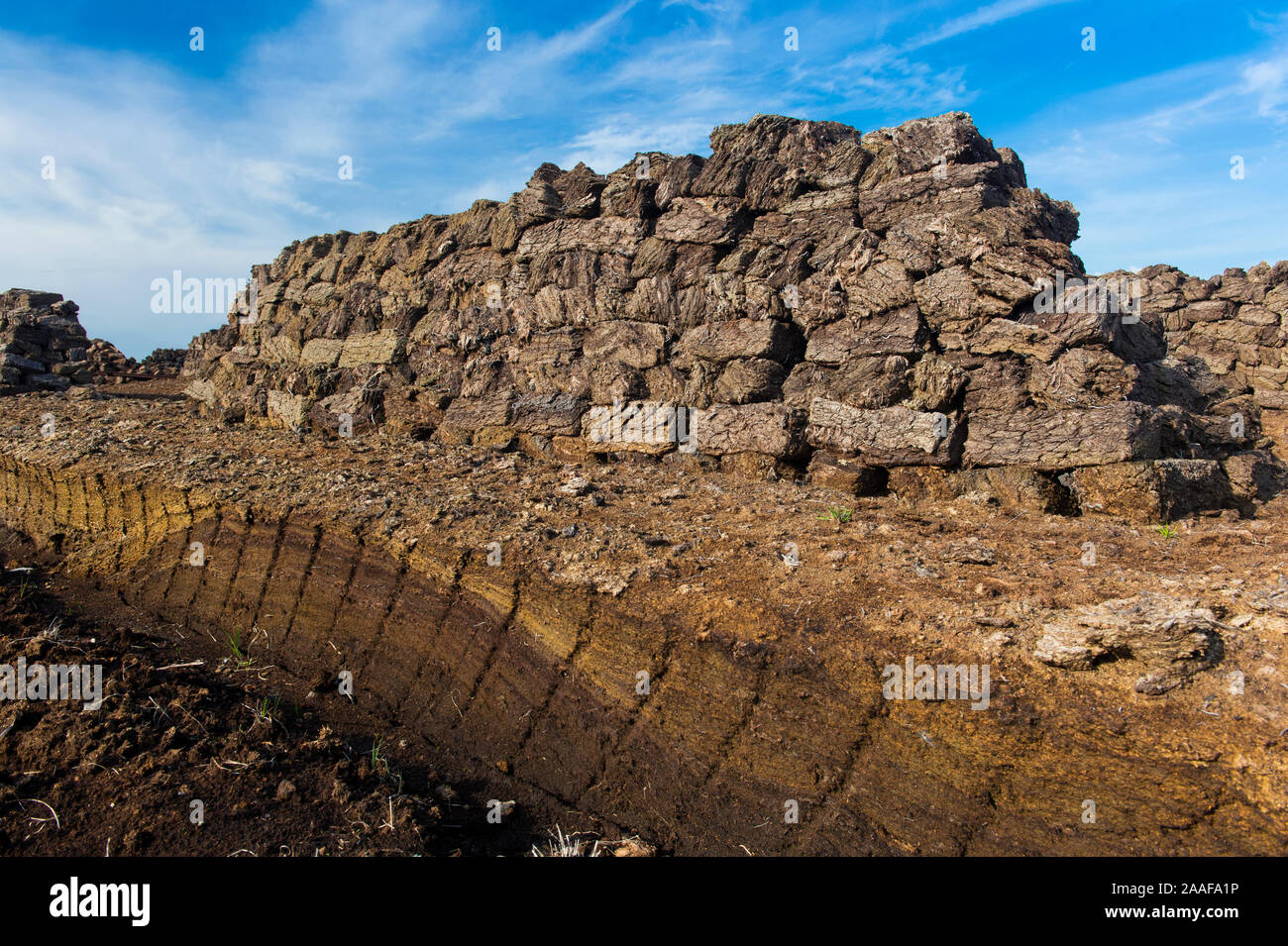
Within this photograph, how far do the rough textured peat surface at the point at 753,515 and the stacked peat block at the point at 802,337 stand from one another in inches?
1.6

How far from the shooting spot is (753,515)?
20.9 ft

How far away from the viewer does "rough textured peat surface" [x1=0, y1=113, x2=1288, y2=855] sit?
12.9 ft

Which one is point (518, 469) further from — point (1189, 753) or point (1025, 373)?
point (1189, 753)

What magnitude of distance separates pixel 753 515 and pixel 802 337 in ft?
8.98

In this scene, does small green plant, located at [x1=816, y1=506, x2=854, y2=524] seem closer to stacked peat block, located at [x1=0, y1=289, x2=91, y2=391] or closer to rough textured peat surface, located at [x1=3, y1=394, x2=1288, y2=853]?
rough textured peat surface, located at [x1=3, y1=394, x2=1288, y2=853]

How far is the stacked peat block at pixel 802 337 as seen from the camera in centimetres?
668

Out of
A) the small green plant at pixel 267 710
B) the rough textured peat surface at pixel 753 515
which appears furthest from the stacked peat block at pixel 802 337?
the small green plant at pixel 267 710

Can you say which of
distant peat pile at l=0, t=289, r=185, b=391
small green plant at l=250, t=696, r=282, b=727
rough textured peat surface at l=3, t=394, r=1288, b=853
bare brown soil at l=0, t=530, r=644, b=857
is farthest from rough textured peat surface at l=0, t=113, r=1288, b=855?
distant peat pile at l=0, t=289, r=185, b=391

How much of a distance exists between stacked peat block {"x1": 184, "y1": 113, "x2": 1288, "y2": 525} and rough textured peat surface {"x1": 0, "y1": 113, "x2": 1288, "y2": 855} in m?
0.04

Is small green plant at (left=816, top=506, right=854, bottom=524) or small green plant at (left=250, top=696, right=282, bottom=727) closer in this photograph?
small green plant at (left=250, top=696, right=282, bottom=727)

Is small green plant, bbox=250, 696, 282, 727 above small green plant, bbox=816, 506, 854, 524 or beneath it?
beneath

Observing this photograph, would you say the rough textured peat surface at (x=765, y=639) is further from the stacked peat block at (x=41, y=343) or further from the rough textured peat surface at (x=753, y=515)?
the stacked peat block at (x=41, y=343)

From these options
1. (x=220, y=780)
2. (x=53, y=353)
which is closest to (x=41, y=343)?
(x=53, y=353)

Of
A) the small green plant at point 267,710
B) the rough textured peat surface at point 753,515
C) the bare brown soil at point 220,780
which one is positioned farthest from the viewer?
the small green plant at point 267,710
